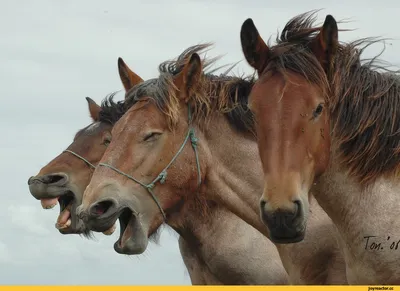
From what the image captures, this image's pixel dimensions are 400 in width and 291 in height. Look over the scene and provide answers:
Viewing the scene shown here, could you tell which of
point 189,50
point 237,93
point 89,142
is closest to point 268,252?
point 237,93

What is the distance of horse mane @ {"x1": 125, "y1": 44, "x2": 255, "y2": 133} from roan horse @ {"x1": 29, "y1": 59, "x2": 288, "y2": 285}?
90cm

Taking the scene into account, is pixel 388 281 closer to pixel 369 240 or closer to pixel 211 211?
pixel 369 240

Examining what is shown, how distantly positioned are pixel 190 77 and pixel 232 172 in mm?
952

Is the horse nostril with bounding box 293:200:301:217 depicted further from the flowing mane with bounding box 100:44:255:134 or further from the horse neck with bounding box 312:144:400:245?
the flowing mane with bounding box 100:44:255:134

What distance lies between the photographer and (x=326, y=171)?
224 inches

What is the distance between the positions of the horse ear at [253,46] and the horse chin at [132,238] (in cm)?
176

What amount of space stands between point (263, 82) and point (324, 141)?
2.03ft

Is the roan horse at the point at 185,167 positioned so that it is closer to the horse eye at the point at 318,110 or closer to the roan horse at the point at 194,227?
the roan horse at the point at 194,227

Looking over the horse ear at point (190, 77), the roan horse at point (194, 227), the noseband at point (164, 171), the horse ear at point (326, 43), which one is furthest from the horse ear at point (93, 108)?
the horse ear at point (326, 43)

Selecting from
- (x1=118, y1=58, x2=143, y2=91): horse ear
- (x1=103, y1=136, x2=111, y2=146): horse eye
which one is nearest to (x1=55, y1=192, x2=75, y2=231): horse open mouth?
(x1=103, y1=136, x2=111, y2=146): horse eye

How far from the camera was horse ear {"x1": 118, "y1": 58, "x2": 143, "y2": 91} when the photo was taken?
821 centimetres

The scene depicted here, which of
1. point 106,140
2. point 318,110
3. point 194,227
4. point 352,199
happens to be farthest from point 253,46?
point 106,140

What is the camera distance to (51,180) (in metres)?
9.05

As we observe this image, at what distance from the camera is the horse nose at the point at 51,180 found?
9000mm
